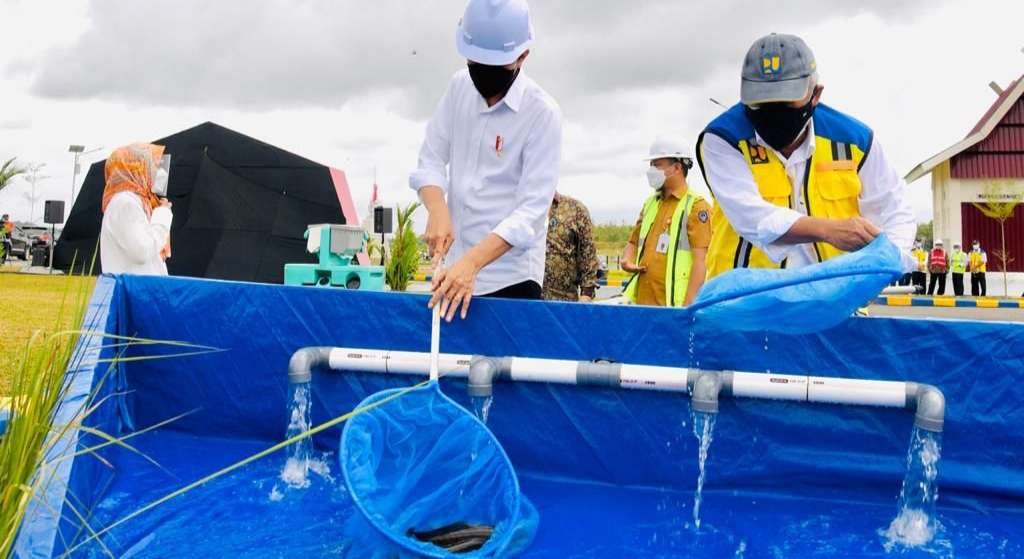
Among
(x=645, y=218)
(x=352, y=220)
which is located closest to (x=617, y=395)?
(x=645, y=218)

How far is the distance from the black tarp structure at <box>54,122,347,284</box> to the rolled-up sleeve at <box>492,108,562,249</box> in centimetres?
1277

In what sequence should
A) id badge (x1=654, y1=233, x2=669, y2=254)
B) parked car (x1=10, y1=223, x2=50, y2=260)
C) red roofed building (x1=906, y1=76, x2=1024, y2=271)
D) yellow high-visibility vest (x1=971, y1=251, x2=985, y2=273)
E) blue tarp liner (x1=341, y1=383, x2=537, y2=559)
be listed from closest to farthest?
blue tarp liner (x1=341, y1=383, x2=537, y2=559)
id badge (x1=654, y1=233, x2=669, y2=254)
yellow high-visibility vest (x1=971, y1=251, x2=985, y2=273)
red roofed building (x1=906, y1=76, x2=1024, y2=271)
parked car (x1=10, y1=223, x2=50, y2=260)

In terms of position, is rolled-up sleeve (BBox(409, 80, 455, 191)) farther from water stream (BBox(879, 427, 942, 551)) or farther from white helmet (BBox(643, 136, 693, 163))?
white helmet (BBox(643, 136, 693, 163))

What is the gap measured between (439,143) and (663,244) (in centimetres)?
201

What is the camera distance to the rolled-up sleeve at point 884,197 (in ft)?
8.79

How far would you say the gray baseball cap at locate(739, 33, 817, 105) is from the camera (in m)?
2.45

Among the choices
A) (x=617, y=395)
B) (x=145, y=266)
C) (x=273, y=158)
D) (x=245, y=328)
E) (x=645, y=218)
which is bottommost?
(x=617, y=395)

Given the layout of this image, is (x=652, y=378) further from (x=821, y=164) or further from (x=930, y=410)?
(x=821, y=164)

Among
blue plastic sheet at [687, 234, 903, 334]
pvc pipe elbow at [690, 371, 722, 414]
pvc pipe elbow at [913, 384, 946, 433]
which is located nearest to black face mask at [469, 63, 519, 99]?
blue plastic sheet at [687, 234, 903, 334]

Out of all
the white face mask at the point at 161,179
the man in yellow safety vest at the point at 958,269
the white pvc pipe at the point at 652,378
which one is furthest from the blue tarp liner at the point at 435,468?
the man in yellow safety vest at the point at 958,269

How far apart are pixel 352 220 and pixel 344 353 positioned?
42.6ft

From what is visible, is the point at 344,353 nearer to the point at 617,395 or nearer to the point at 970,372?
the point at 617,395

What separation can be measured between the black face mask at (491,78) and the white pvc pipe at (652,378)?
97 centimetres

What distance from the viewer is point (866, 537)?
2.28 meters
